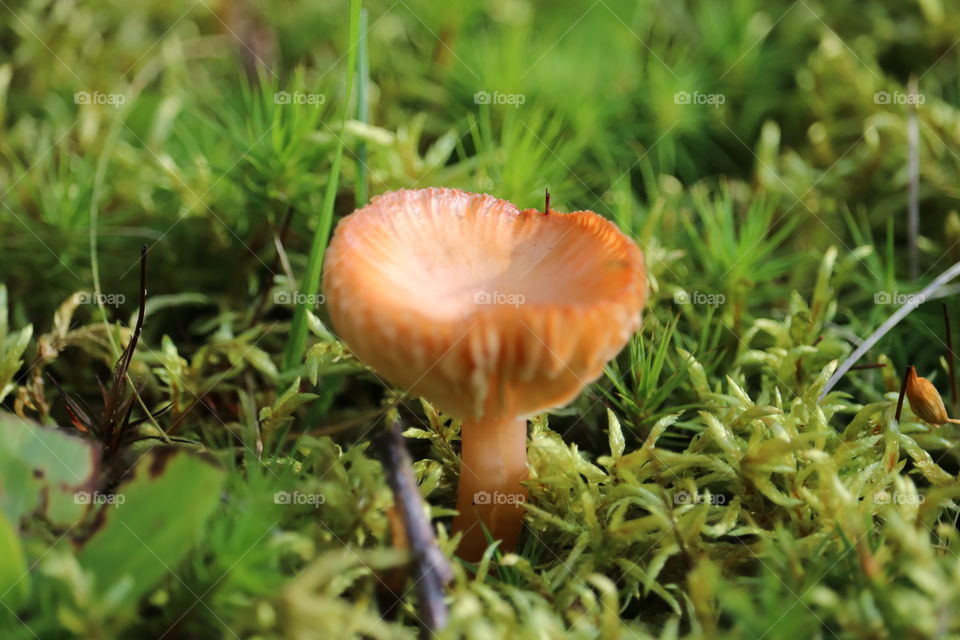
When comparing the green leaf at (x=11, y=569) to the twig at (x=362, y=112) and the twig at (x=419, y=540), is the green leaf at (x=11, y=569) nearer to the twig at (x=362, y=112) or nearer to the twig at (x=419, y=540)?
the twig at (x=419, y=540)

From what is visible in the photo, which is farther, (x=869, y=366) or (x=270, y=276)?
(x=270, y=276)

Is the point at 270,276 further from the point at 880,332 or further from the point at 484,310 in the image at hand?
the point at 880,332

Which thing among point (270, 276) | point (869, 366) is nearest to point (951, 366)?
point (869, 366)

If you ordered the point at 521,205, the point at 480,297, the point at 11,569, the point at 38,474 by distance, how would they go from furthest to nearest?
the point at 521,205 → the point at 480,297 → the point at 38,474 → the point at 11,569

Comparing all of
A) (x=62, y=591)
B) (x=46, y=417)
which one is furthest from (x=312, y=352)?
(x=62, y=591)

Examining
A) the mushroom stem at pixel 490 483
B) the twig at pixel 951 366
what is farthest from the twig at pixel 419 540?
the twig at pixel 951 366

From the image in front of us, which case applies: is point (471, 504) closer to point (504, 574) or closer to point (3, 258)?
point (504, 574)

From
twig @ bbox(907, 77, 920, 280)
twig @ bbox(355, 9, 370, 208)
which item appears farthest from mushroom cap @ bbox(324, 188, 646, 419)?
twig @ bbox(907, 77, 920, 280)

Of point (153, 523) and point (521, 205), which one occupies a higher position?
point (521, 205)

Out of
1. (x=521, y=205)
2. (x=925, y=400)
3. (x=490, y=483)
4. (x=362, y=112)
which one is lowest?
(x=490, y=483)
